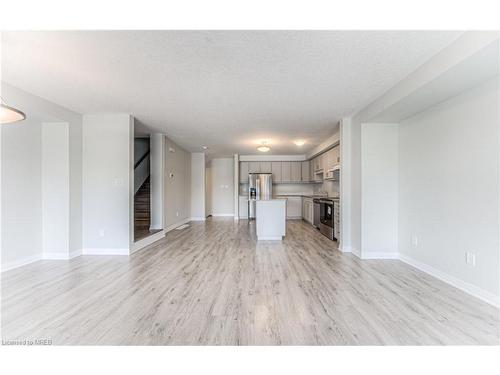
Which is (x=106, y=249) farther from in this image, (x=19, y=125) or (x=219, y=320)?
(x=219, y=320)

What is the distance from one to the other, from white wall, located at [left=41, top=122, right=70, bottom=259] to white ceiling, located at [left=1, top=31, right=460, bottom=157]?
1.86 feet

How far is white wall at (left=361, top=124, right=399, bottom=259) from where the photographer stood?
3.88 metres

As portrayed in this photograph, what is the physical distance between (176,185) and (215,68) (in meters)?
4.93

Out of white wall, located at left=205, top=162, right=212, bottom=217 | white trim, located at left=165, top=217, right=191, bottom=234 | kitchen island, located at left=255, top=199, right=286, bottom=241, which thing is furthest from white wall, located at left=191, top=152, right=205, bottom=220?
kitchen island, located at left=255, top=199, right=286, bottom=241

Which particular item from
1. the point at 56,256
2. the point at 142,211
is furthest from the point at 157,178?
the point at 56,256

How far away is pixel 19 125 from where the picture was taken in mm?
3582

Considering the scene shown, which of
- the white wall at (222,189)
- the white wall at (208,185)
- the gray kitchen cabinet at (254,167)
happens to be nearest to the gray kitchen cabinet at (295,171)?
the gray kitchen cabinet at (254,167)

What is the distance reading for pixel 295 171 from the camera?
29.4 ft

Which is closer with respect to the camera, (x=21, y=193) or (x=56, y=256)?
(x=21, y=193)

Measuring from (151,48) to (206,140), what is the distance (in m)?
4.18

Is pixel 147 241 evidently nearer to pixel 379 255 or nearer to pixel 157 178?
pixel 157 178

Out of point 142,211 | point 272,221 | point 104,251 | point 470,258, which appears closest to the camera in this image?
point 470,258

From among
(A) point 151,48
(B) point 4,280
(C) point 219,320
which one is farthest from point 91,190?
(C) point 219,320
